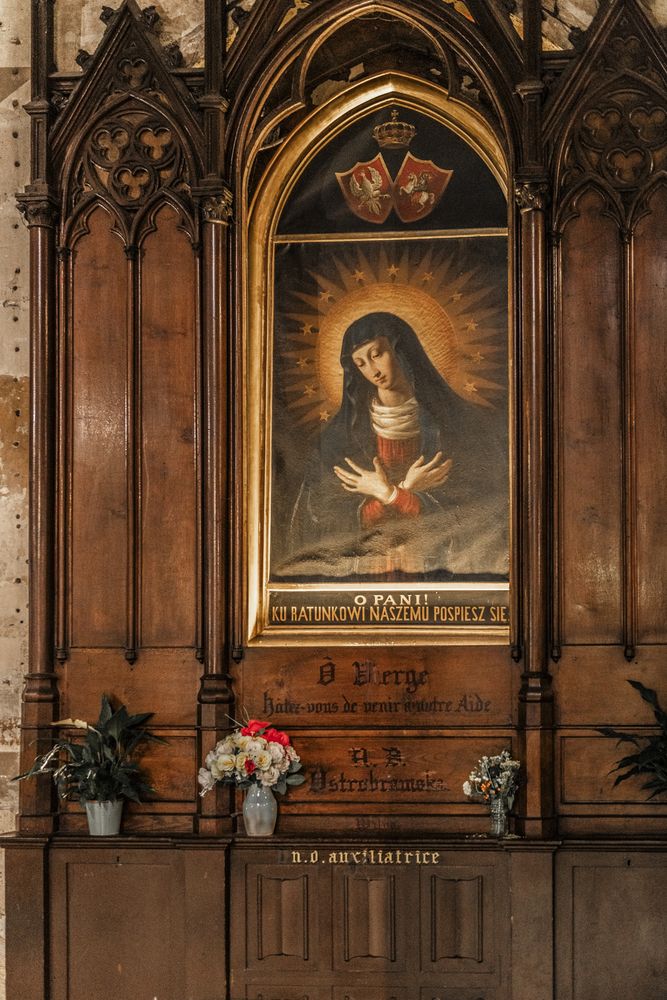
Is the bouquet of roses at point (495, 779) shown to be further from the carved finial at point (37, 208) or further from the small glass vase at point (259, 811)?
the carved finial at point (37, 208)

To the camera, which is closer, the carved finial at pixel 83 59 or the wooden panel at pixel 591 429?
the wooden panel at pixel 591 429

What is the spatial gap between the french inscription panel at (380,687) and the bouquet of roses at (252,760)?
0.70ft

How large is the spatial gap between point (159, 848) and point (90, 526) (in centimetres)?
178

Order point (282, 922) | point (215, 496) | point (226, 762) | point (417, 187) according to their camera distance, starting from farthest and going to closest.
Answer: point (417, 187) → point (215, 496) → point (282, 922) → point (226, 762)

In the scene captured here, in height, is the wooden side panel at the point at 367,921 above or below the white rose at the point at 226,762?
below

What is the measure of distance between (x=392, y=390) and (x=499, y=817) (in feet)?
7.83

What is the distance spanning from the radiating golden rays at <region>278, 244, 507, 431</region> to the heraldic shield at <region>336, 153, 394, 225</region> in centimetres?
21

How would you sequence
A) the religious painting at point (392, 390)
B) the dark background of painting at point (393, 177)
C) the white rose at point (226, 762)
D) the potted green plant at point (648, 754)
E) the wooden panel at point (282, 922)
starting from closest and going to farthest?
the potted green plant at point (648, 754), the white rose at point (226, 762), the wooden panel at point (282, 922), the religious painting at point (392, 390), the dark background of painting at point (393, 177)

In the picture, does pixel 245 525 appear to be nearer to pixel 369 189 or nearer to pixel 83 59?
pixel 369 189

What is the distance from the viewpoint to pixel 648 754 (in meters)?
7.07

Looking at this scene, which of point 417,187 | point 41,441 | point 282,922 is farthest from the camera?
point 417,187

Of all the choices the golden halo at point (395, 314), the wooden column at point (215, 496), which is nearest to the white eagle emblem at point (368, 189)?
the golden halo at point (395, 314)

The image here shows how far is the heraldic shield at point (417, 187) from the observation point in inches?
311

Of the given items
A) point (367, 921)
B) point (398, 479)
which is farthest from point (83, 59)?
point (367, 921)
